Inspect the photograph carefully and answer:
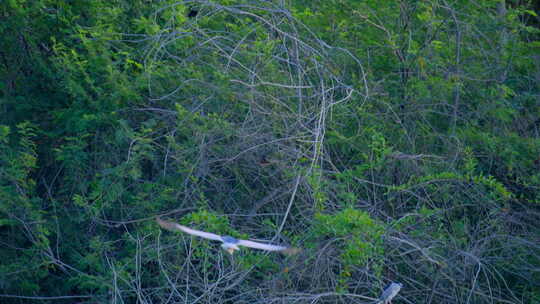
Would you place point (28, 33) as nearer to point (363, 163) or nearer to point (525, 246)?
point (363, 163)

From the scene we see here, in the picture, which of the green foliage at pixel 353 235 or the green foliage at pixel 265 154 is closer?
the green foliage at pixel 353 235

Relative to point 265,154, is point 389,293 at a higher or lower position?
lower

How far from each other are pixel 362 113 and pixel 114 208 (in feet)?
6.51

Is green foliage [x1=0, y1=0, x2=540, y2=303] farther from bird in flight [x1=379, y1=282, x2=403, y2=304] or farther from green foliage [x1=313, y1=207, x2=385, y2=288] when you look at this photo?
bird in flight [x1=379, y1=282, x2=403, y2=304]

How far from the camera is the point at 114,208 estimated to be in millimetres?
4082

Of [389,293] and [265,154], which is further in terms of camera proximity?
[265,154]

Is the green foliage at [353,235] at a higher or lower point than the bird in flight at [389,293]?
higher

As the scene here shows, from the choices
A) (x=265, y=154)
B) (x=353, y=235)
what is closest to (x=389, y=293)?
(x=353, y=235)

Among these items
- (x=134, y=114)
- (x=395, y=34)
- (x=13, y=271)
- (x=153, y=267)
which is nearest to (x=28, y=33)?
(x=134, y=114)

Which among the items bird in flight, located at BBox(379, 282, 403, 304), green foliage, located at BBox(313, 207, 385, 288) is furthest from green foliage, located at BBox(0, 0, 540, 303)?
bird in flight, located at BBox(379, 282, 403, 304)

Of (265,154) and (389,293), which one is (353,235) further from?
(265,154)

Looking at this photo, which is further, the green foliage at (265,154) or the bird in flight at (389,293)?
the green foliage at (265,154)

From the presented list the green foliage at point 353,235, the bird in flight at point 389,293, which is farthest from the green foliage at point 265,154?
the bird in flight at point 389,293

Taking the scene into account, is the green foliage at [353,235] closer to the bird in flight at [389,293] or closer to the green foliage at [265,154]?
the green foliage at [265,154]
